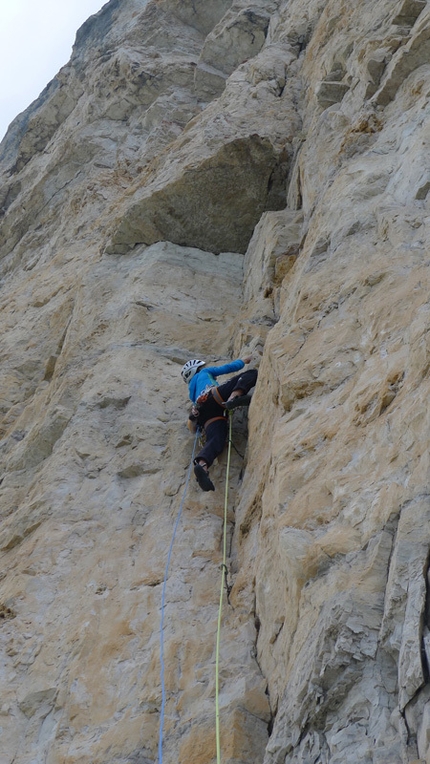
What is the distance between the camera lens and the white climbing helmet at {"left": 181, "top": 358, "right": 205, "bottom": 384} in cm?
788

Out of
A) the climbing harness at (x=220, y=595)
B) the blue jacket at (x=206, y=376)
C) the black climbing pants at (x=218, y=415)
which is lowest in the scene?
the climbing harness at (x=220, y=595)

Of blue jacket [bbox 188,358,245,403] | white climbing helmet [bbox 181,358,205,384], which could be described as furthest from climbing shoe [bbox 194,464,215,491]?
white climbing helmet [bbox 181,358,205,384]

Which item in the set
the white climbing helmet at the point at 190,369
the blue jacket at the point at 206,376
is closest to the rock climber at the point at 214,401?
the blue jacket at the point at 206,376

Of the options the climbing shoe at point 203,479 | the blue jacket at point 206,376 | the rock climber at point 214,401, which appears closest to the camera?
the climbing shoe at point 203,479

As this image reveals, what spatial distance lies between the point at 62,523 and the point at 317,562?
3215 millimetres

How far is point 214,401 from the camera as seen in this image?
7.11 metres

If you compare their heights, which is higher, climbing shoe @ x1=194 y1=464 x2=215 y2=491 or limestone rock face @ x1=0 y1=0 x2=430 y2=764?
limestone rock face @ x1=0 y1=0 x2=430 y2=764

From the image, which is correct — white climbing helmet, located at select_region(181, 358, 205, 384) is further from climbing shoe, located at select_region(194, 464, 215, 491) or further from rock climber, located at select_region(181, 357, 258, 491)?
climbing shoe, located at select_region(194, 464, 215, 491)

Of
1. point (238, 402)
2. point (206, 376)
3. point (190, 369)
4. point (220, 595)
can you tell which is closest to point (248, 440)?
point (238, 402)

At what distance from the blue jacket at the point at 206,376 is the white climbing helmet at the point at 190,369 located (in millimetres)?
167

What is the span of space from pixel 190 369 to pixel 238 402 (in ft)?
3.31

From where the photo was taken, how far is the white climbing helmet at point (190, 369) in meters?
7.88

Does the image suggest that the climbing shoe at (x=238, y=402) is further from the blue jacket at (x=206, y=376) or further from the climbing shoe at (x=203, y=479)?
the climbing shoe at (x=203, y=479)

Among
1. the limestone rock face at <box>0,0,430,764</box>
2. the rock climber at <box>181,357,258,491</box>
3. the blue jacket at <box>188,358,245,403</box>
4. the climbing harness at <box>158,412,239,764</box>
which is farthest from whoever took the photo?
the blue jacket at <box>188,358,245,403</box>
